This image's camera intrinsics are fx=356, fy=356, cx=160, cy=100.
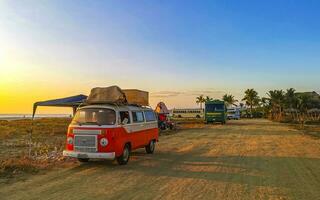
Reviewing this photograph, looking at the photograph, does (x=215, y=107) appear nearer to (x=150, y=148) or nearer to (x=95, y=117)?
(x=150, y=148)

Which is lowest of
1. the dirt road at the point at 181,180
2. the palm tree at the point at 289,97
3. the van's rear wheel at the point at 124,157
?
the dirt road at the point at 181,180

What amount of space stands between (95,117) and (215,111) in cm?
3919

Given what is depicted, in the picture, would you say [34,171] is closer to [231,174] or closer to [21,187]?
[21,187]

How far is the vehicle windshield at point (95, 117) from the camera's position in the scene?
41.4 ft

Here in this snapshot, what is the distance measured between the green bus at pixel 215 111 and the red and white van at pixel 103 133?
37193mm

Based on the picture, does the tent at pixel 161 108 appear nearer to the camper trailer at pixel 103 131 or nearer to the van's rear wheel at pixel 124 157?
the camper trailer at pixel 103 131

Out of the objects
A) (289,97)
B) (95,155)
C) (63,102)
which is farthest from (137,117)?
(289,97)

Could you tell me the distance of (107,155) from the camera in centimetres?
1191

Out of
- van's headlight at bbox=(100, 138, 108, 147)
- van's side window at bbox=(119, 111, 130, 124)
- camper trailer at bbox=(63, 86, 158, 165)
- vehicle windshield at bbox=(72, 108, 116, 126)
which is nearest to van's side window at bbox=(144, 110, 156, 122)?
camper trailer at bbox=(63, 86, 158, 165)

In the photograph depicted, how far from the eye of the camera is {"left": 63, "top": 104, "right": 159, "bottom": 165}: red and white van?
1210 cm

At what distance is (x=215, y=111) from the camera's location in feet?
166

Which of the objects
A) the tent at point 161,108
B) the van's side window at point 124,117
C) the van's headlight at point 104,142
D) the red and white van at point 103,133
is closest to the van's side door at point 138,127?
the red and white van at point 103,133

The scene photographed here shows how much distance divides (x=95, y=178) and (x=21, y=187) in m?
2.04

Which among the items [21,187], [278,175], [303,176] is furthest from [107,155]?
[303,176]
